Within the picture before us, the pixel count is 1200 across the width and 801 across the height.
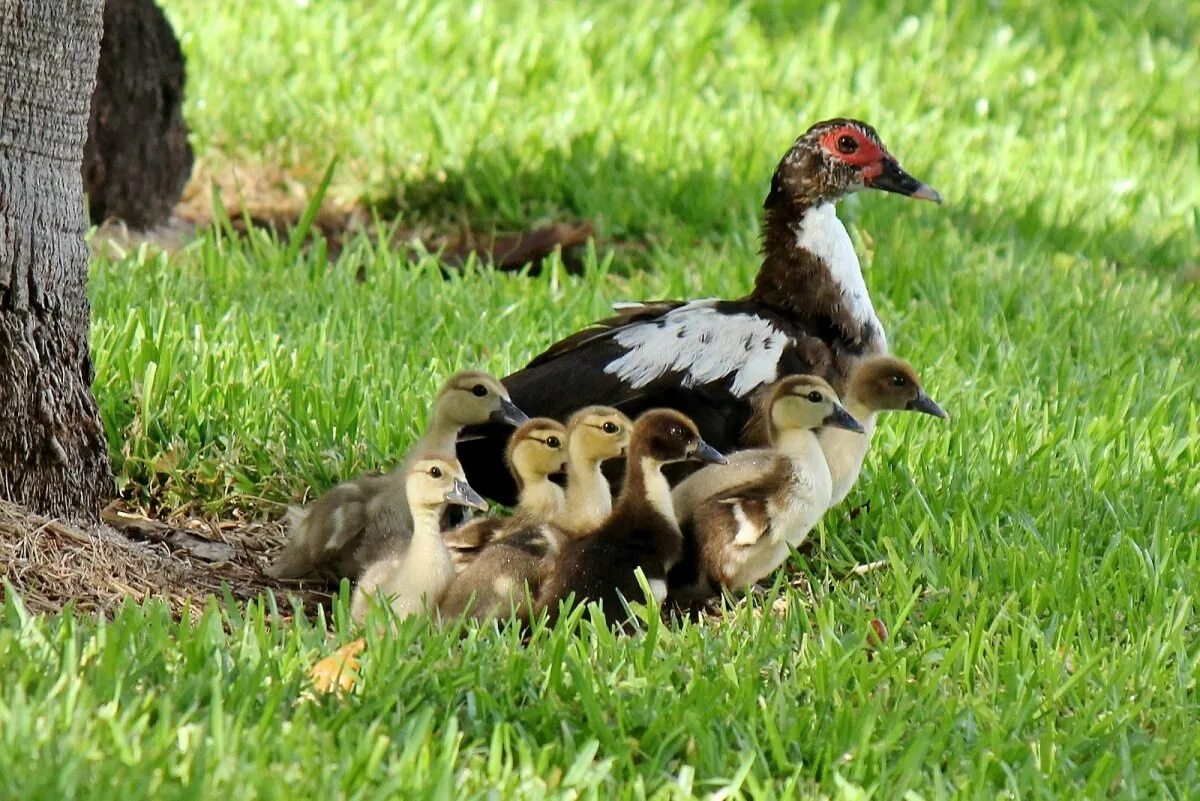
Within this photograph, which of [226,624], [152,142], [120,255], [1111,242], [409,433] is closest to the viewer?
[226,624]

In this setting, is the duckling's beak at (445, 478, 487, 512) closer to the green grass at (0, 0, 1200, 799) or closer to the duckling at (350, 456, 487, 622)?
the duckling at (350, 456, 487, 622)

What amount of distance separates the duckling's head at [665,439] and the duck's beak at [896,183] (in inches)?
57.7

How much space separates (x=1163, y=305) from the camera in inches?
303

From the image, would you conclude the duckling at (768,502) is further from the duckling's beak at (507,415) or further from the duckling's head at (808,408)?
the duckling's beak at (507,415)

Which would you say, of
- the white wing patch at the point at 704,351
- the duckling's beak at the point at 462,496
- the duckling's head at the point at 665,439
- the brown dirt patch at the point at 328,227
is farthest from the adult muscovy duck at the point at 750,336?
the brown dirt patch at the point at 328,227

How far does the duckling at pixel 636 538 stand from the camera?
14.6 feet

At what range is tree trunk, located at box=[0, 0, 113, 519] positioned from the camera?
445 centimetres

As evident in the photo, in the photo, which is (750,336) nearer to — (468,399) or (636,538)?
(468,399)

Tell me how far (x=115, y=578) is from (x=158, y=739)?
1398mm

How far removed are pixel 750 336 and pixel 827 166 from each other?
0.70 meters

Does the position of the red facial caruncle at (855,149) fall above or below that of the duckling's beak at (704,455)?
above

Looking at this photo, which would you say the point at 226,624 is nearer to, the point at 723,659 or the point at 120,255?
the point at 723,659

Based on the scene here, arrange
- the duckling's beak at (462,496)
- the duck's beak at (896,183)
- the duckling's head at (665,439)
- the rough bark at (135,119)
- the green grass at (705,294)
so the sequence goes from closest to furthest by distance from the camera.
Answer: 1. the green grass at (705,294)
2. the duckling's beak at (462,496)
3. the duckling's head at (665,439)
4. the duck's beak at (896,183)
5. the rough bark at (135,119)

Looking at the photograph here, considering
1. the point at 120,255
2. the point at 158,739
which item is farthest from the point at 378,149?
the point at 158,739
